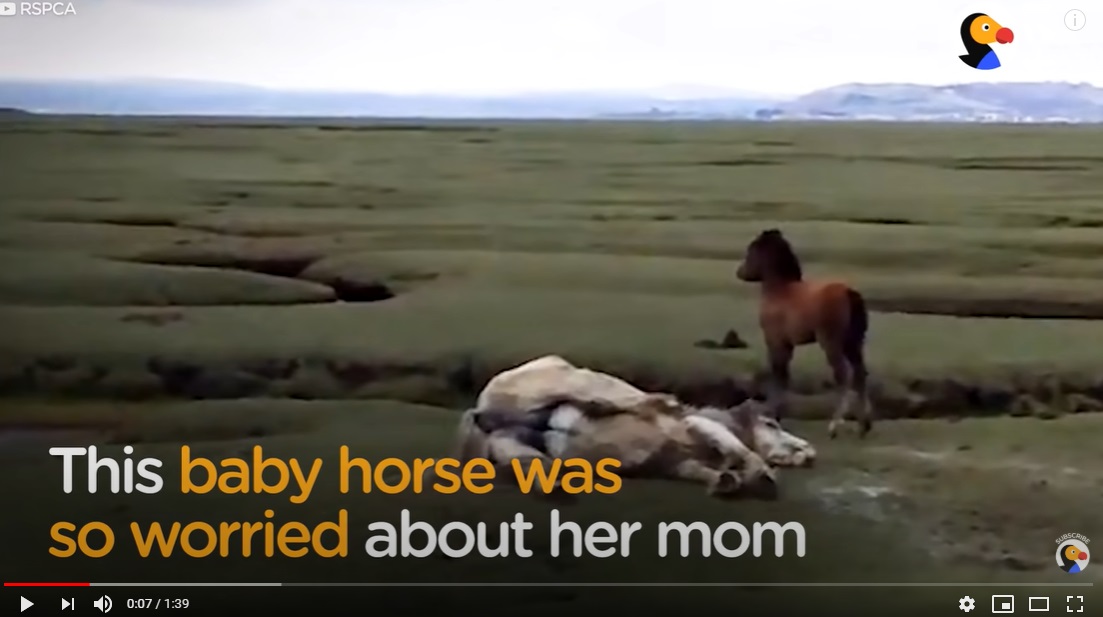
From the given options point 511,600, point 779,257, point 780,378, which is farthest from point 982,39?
point 511,600

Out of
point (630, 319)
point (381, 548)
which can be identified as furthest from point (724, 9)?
point (381, 548)

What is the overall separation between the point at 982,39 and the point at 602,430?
2.01 feet

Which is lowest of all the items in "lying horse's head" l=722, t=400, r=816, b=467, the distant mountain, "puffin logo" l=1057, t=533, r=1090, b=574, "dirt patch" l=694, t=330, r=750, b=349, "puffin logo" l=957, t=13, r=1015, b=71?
"puffin logo" l=1057, t=533, r=1090, b=574

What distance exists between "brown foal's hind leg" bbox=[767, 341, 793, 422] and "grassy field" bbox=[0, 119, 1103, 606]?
0.02 m

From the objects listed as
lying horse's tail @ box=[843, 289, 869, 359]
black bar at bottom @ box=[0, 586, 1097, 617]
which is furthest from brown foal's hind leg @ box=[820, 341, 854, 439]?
black bar at bottom @ box=[0, 586, 1097, 617]

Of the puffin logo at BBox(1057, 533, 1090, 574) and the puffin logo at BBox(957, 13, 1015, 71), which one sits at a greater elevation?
the puffin logo at BBox(957, 13, 1015, 71)

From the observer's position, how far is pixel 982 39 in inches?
59.3

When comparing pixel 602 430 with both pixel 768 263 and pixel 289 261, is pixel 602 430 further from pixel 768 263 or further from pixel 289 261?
pixel 289 261

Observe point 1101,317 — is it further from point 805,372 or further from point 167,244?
point 167,244

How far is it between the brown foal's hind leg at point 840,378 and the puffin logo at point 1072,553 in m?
0.28

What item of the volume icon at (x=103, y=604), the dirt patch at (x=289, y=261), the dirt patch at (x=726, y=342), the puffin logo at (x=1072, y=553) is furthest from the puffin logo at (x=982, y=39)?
the volume icon at (x=103, y=604)

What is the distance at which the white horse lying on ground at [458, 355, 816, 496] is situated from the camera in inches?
57.7

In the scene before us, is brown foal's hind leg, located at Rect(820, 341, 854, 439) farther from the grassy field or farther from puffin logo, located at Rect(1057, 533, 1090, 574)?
puffin logo, located at Rect(1057, 533, 1090, 574)

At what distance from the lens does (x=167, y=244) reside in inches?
59.2
